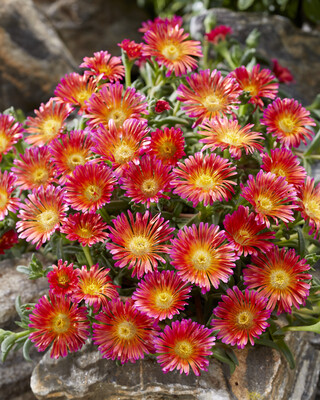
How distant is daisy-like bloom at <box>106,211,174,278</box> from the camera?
137 centimetres

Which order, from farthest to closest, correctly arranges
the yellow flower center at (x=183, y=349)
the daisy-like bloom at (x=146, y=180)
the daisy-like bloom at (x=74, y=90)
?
1. the daisy-like bloom at (x=74, y=90)
2. the daisy-like bloom at (x=146, y=180)
3. the yellow flower center at (x=183, y=349)

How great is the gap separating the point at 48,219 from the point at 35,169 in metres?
0.23

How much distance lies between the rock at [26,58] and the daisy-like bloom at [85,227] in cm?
162

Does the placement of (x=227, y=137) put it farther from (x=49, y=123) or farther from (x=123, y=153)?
(x=49, y=123)

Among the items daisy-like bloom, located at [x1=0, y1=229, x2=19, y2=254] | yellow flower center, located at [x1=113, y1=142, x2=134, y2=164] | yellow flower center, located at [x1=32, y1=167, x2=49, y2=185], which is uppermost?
yellow flower center, located at [x1=113, y1=142, x2=134, y2=164]

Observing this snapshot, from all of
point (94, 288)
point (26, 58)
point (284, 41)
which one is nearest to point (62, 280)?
point (94, 288)

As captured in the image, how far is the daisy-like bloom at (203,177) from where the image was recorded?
54.4 inches

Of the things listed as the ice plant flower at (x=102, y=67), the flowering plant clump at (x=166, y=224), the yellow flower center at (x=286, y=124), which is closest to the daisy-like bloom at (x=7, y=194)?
the flowering plant clump at (x=166, y=224)

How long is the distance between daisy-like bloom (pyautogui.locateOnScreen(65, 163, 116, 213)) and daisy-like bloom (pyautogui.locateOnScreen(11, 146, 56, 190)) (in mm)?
207

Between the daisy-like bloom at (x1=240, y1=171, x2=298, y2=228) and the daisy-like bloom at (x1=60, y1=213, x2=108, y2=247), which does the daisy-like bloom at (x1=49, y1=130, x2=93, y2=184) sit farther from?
the daisy-like bloom at (x1=240, y1=171, x2=298, y2=228)

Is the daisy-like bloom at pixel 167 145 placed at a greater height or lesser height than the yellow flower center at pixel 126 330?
greater

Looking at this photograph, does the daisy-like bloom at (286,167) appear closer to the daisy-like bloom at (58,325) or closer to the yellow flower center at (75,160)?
the yellow flower center at (75,160)

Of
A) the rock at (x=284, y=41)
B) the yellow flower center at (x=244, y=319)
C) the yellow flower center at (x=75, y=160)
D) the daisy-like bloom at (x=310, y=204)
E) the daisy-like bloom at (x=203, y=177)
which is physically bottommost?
the rock at (x=284, y=41)

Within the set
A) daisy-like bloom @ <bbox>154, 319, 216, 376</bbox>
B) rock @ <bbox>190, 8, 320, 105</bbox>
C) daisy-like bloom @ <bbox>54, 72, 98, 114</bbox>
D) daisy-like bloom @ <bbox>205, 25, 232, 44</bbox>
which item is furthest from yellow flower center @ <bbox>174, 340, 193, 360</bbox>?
rock @ <bbox>190, 8, 320, 105</bbox>
